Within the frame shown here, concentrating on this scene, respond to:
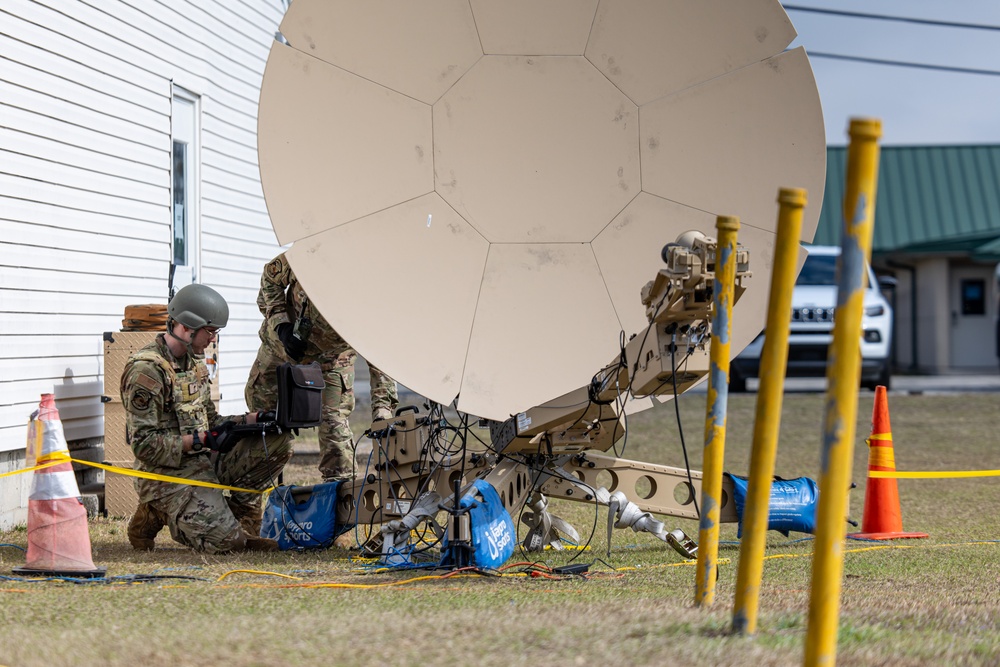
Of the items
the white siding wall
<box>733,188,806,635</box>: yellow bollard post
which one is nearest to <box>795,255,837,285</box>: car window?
the white siding wall

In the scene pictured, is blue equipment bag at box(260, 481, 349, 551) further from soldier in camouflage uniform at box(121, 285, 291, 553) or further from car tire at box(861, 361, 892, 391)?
car tire at box(861, 361, 892, 391)

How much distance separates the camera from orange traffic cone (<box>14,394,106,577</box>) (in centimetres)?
513

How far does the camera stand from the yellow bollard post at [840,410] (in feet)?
9.51

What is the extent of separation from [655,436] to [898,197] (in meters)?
19.6

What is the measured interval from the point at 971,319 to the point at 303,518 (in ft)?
81.2

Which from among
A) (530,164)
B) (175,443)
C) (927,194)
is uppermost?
(927,194)

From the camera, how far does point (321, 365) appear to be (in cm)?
753

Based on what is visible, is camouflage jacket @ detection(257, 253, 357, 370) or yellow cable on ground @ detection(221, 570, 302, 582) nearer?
yellow cable on ground @ detection(221, 570, 302, 582)

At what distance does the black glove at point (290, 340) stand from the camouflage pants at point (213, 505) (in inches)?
25.7

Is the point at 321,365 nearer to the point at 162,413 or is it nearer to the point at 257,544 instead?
the point at 162,413

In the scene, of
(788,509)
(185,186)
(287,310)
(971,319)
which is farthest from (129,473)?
(971,319)

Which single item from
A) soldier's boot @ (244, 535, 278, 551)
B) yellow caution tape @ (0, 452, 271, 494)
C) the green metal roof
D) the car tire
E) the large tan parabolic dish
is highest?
the green metal roof

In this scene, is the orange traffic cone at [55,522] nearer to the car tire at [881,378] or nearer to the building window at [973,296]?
the car tire at [881,378]

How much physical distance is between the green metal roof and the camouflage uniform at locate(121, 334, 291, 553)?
78.2ft
